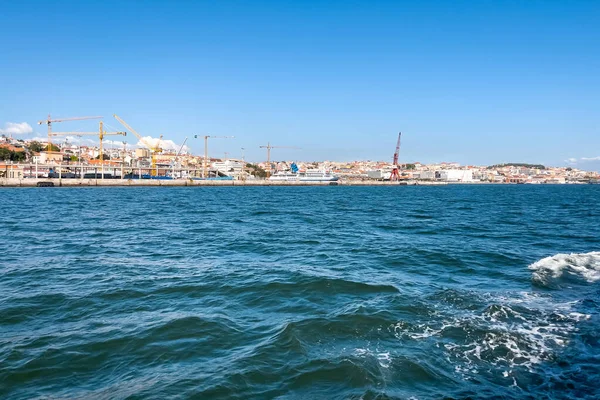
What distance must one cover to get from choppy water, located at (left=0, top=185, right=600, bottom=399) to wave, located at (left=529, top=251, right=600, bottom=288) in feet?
0.18

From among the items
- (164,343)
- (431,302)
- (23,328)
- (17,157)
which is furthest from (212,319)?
(17,157)

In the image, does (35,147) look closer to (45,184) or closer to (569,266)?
(45,184)

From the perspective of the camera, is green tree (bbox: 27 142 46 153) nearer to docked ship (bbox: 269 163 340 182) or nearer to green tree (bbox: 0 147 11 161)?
green tree (bbox: 0 147 11 161)

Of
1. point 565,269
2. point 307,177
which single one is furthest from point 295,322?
point 307,177

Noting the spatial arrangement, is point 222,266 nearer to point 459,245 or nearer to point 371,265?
point 371,265

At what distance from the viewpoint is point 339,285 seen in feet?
30.3

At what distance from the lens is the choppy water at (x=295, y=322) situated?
4879mm

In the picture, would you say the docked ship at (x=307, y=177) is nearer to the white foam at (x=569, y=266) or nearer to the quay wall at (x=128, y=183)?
the quay wall at (x=128, y=183)

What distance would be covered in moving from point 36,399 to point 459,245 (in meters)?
13.8

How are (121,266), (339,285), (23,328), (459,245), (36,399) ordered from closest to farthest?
(36,399) → (23,328) → (339,285) → (121,266) → (459,245)

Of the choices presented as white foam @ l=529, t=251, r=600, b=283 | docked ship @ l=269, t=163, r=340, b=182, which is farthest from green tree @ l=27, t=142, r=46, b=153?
white foam @ l=529, t=251, r=600, b=283

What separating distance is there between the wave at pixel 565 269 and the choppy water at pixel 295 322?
0.06m

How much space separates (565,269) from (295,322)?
8017 mm

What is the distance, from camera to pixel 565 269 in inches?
430
